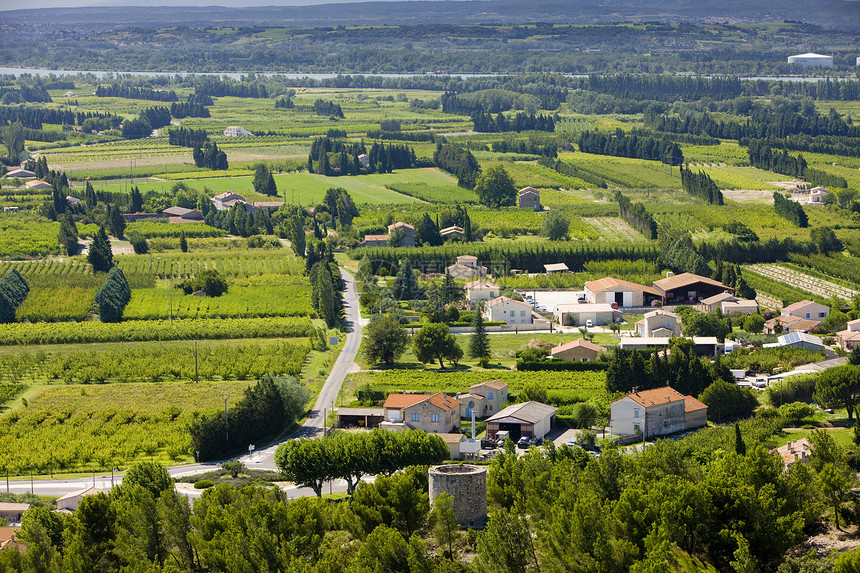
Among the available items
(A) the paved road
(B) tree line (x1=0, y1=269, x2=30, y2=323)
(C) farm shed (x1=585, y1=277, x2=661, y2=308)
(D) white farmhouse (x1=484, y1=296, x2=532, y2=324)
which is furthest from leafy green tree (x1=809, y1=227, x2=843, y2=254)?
(B) tree line (x1=0, y1=269, x2=30, y2=323)

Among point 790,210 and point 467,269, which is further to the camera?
point 790,210

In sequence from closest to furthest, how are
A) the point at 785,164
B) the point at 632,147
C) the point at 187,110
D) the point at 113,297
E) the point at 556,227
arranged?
the point at 113,297 < the point at 556,227 < the point at 785,164 < the point at 632,147 < the point at 187,110

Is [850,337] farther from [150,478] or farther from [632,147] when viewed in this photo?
[632,147]

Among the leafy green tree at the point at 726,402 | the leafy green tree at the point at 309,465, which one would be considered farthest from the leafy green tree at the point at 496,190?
the leafy green tree at the point at 309,465

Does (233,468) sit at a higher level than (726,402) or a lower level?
higher

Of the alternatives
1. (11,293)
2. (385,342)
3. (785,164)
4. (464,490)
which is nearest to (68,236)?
(11,293)

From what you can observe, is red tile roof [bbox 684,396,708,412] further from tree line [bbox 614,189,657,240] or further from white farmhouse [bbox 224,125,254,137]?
white farmhouse [bbox 224,125,254,137]
